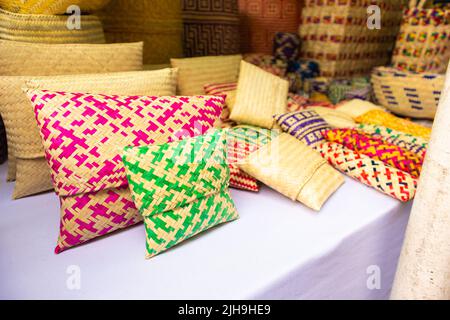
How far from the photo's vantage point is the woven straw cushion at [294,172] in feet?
3.87

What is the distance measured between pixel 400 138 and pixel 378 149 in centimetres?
29

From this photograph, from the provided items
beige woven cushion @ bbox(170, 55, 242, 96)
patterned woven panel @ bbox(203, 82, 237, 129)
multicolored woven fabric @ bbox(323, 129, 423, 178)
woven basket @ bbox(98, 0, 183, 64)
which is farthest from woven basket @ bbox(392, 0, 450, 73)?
woven basket @ bbox(98, 0, 183, 64)

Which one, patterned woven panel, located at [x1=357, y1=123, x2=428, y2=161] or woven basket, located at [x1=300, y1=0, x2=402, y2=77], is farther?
woven basket, located at [x1=300, y1=0, x2=402, y2=77]

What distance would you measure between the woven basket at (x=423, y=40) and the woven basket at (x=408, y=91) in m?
0.18

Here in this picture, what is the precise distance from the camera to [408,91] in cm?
215

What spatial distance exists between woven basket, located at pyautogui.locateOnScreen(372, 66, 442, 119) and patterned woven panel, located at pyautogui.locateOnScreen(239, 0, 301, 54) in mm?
903

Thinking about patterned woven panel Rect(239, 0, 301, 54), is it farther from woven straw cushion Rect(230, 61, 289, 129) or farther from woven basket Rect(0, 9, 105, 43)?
woven basket Rect(0, 9, 105, 43)

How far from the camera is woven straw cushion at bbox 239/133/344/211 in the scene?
1.18m

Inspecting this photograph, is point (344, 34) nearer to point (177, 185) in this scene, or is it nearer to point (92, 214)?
point (177, 185)

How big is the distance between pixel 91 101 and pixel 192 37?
4.37 feet

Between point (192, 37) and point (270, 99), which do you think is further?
point (192, 37)

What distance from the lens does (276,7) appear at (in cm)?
266
